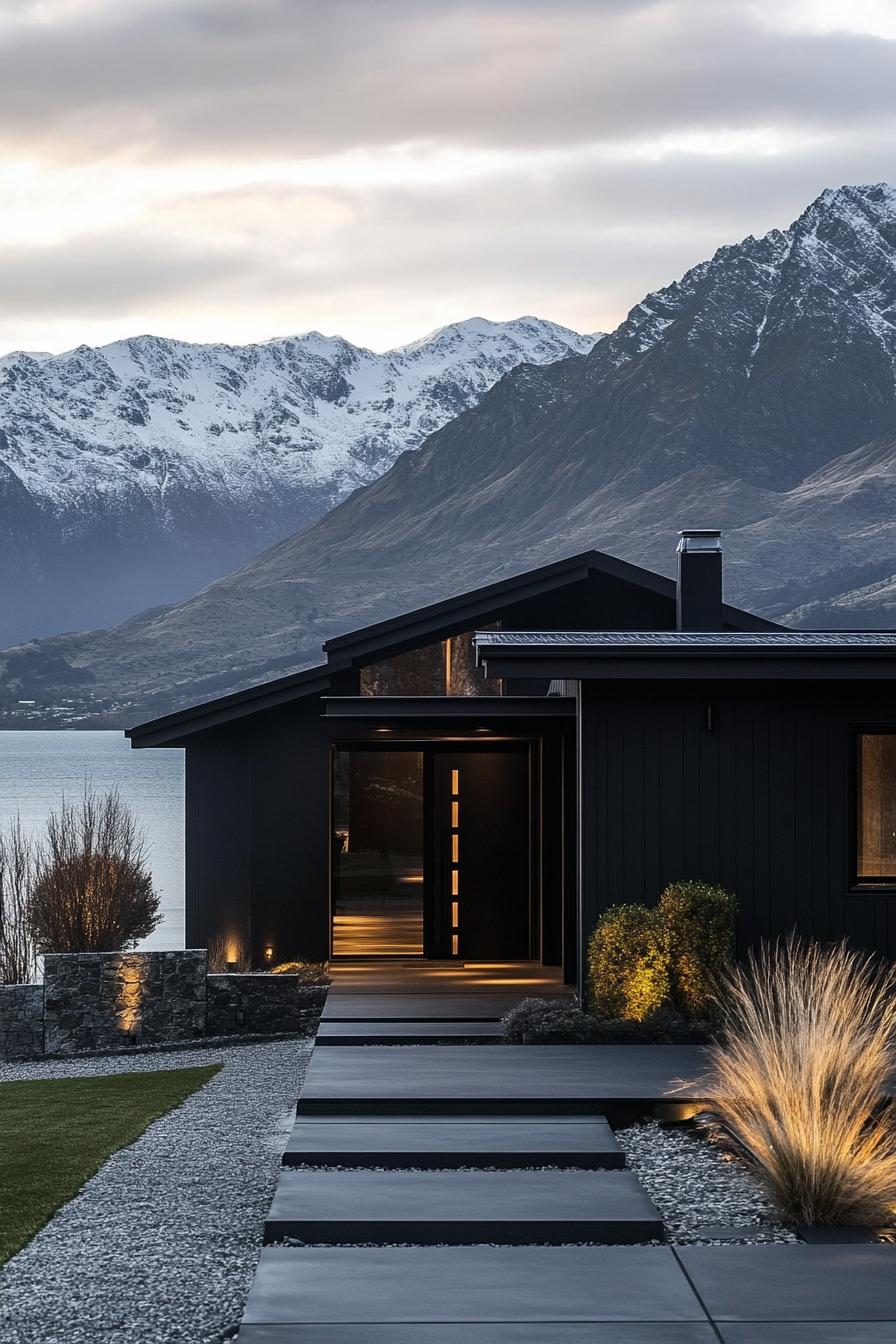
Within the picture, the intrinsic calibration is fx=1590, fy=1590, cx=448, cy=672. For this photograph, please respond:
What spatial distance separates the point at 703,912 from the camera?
9.91 m

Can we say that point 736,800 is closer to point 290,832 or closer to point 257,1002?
point 257,1002

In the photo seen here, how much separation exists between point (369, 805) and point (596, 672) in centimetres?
553

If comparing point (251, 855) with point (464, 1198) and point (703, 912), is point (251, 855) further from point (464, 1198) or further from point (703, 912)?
point (464, 1198)

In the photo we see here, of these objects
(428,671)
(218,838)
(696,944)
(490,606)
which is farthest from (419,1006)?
(490,606)

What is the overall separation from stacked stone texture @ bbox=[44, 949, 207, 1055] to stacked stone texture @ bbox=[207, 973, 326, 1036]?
13 cm

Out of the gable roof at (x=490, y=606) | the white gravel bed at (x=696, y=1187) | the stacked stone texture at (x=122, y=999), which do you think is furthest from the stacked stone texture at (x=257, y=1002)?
the white gravel bed at (x=696, y=1187)

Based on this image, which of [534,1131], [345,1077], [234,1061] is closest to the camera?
[534,1131]

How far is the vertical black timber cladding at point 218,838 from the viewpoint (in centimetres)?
1512

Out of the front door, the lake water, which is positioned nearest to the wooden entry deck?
the front door

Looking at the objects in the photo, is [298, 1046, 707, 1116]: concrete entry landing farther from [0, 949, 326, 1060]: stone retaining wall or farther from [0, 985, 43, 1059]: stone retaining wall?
[0, 985, 43, 1059]: stone retaining wall

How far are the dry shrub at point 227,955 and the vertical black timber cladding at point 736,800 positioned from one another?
548 cm

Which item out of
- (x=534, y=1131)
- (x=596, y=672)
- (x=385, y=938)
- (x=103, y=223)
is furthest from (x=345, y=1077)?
(x=103, y=223)

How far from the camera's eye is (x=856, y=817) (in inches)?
416

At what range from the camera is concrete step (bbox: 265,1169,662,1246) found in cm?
564
